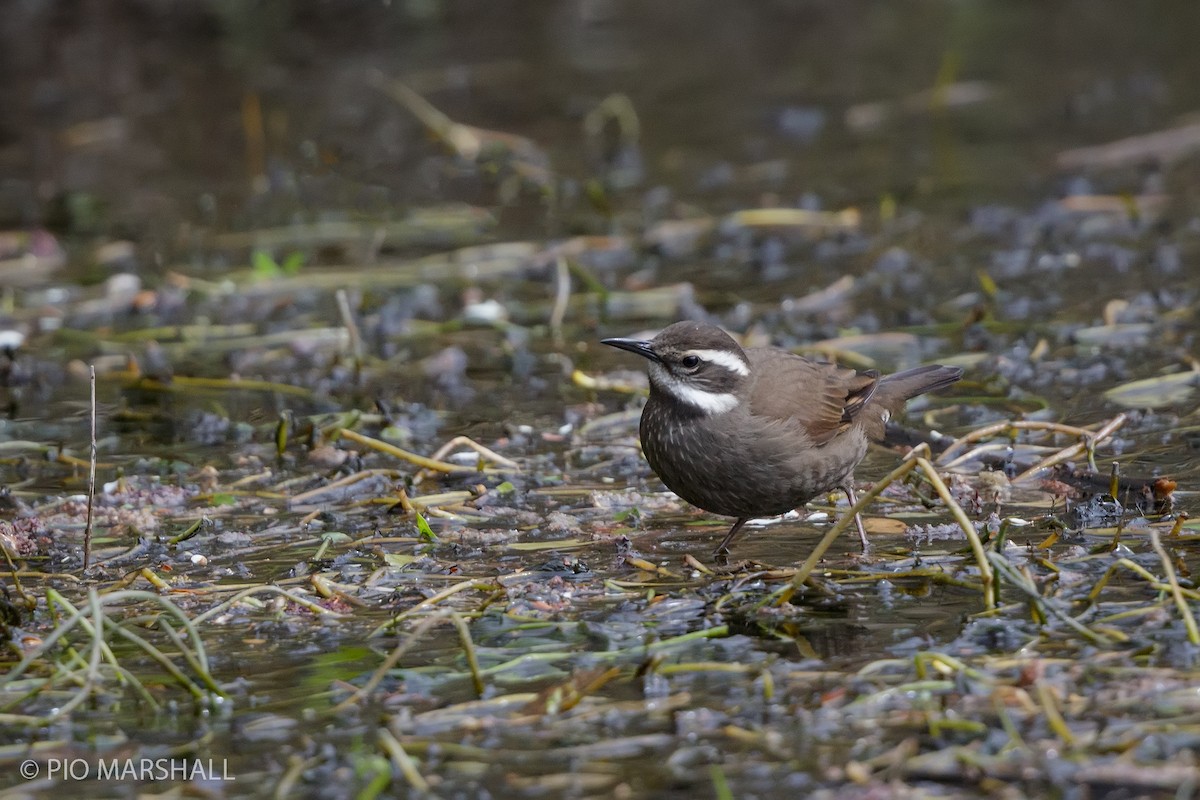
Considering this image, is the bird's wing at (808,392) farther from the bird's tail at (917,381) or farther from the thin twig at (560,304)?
the thin twig at (560,304)

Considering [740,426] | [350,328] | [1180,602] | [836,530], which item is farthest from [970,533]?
[350,328]

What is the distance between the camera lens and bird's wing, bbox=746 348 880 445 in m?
7.12

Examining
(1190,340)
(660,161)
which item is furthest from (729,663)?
(660,161)

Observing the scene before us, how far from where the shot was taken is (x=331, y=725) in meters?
5.21

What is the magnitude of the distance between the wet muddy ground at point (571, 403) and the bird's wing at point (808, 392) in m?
0.45

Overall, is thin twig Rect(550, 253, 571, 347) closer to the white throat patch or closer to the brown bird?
the brown bird

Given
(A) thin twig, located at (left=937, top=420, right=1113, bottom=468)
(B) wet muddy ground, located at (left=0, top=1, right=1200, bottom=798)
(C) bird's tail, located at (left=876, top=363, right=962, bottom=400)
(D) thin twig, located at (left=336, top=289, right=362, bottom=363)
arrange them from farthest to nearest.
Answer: (D) thin twig, located at (left=336, top=289, right=362, bottom=363), (C) bird's tail, located at (left=876, top=363, right=962, bottom=400), (A) thin twig, located at (left=937, top=420, right=1113, bottom=468), (B) wet muddy ground, located at (left=0, top=1, right=1200, bottom=798)

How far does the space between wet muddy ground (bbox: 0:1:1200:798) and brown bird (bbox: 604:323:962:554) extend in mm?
319

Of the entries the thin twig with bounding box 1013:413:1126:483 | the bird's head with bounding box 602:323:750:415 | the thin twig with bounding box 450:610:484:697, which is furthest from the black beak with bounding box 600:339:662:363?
the thin twig with bounding box 450:610:484:697

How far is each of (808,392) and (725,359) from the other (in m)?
0.50

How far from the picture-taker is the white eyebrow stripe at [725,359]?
23.2ft

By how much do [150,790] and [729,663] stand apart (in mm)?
2060

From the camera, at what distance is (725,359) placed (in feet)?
23.4

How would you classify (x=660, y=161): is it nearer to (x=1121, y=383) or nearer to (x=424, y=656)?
(x=1121, y=383)
